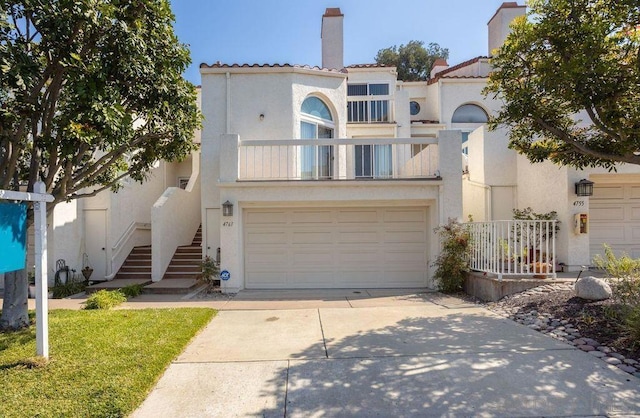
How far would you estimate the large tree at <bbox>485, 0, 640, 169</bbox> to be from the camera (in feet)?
16.8

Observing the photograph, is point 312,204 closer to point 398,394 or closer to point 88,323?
point 88,323

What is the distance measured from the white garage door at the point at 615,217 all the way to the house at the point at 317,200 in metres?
0.03

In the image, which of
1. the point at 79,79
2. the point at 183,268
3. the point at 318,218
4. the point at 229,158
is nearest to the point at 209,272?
the point at 183,268

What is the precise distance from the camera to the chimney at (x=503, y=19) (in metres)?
14.7

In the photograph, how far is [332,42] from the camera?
1280 centimetres

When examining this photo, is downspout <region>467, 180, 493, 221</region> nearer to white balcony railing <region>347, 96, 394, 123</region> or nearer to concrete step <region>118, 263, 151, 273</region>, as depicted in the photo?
white balcony railing <region>347, 96, 394, 123</region>

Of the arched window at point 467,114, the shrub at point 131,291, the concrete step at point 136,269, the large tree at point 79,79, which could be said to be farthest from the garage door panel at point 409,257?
the arched window at point 467,114

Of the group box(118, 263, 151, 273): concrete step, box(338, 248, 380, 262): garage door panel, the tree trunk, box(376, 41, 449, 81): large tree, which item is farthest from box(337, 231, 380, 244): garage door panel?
box(376, 41, 449, 81): large tree

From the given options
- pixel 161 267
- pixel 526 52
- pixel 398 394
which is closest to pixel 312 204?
pixel 161 267

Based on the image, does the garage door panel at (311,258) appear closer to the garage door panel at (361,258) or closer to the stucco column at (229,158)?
the garage door panel at (361,258)

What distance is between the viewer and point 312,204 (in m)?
9.41

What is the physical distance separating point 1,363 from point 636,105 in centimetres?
948

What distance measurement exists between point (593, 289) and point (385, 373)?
4.28 metres

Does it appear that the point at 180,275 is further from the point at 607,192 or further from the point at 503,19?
the point at 503,19
